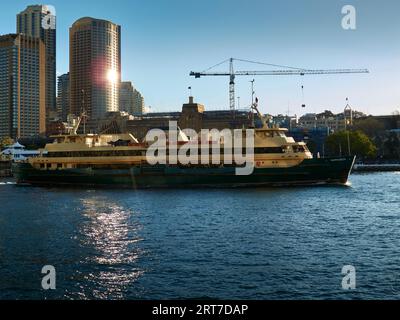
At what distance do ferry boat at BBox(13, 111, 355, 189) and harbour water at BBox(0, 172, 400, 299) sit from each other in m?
14.9

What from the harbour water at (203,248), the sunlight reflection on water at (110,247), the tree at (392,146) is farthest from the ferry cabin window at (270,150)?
the tree at (392,146)

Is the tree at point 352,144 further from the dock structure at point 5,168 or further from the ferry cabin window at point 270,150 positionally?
the dock structure at point 5,168

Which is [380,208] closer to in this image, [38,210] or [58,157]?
[38,210]

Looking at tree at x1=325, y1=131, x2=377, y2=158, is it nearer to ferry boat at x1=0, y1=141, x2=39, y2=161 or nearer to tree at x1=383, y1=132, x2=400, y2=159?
tree at x1=383, y1=132, x2=400, y2=159

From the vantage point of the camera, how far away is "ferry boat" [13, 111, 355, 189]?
64625mm

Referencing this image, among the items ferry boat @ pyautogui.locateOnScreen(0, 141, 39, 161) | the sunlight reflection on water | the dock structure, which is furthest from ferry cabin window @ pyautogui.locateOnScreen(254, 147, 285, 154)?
ferry boat @ pyautogui.locateOnScreen(0, 141, 39, 161)

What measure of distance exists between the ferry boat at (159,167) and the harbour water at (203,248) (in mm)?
14897

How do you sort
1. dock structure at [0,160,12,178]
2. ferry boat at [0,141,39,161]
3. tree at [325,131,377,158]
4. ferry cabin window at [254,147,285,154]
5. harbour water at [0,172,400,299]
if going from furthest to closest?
tree at [325,131,377,158] → ferry boat at [0,141,39,161] → dock structure at [0,160,12,178] → ferry cabin window at [254,147,285,154] → harbour water at [0,172,400,299]

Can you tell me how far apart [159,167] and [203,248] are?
41658 mm

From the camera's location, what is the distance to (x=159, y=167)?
6844cm

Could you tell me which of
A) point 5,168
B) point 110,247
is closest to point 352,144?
point 5,168

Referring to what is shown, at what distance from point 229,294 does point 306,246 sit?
1004 centimetres

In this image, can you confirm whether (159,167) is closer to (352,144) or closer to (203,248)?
(203,248)

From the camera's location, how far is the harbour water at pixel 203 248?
66.3ft
